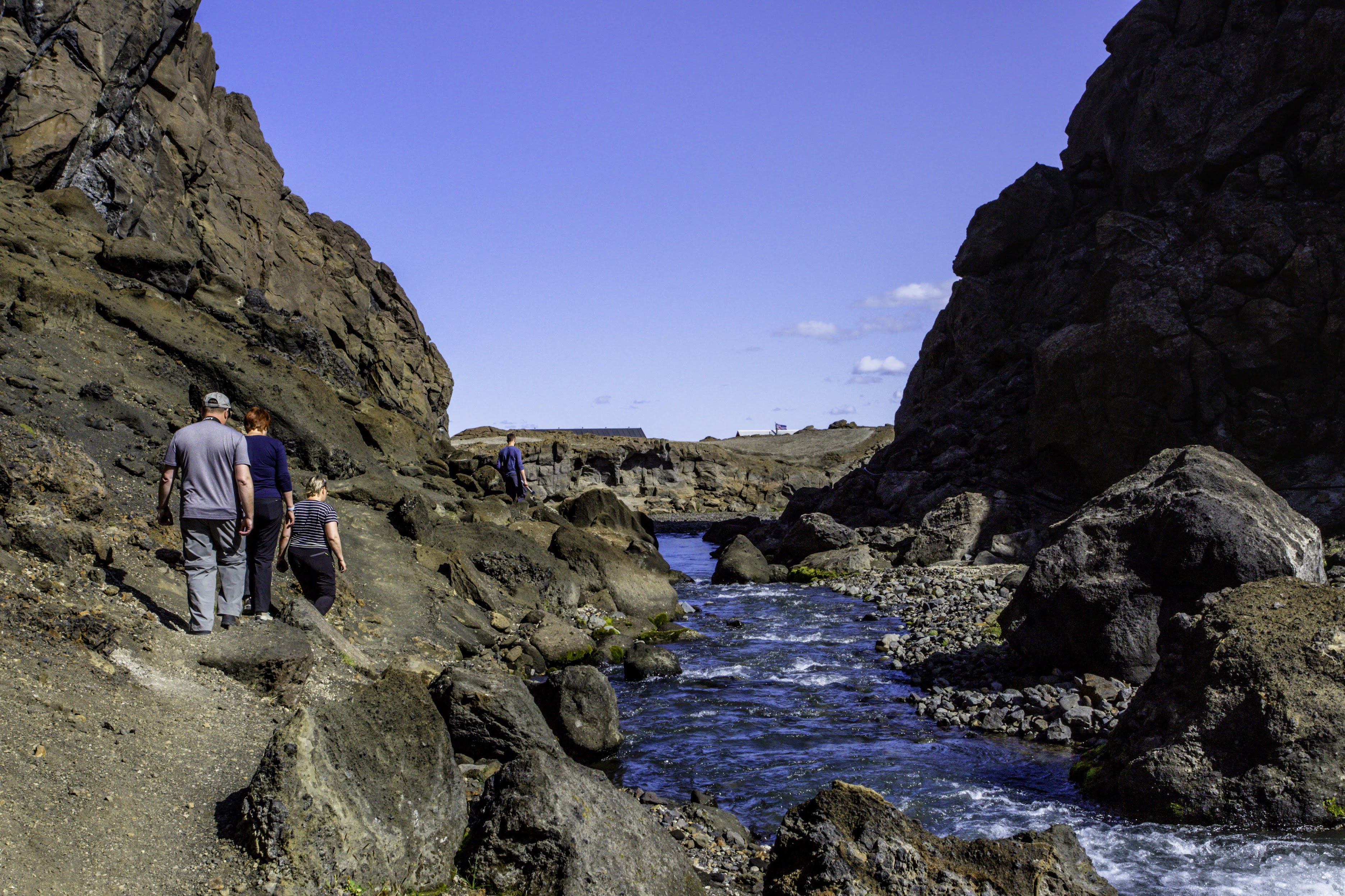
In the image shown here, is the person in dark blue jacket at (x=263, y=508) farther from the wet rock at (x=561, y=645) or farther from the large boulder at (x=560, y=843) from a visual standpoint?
the wet rock at (x=561, y=645)

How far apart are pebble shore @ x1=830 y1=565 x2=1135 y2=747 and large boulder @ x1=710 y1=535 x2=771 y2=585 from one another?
853 cm

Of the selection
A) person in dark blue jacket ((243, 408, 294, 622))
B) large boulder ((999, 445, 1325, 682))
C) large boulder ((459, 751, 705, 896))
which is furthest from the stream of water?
person in dark blue jacket ((243, 408, 294, 622))

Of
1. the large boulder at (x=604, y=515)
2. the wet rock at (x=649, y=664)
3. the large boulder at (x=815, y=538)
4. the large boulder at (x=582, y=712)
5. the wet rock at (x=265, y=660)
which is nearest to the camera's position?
the wet rock at (x=265, y=660)

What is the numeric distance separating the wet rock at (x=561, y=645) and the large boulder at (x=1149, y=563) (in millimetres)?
7768

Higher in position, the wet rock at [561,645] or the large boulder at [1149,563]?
the large boulder at [1149,563]

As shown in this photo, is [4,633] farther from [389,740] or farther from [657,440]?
[657,440]

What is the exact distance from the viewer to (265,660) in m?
9.05

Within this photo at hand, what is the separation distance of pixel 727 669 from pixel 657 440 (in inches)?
3237

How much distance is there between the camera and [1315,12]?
35844 millimetres

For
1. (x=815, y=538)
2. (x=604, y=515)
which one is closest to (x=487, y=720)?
(x=604, y=515)

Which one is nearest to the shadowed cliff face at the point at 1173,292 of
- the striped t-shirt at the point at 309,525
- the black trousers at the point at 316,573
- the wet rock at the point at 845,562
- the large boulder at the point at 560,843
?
the wet rock at the point at 845,562

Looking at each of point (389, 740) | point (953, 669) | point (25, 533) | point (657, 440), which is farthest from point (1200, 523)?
point (657, 440)

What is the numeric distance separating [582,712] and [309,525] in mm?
4460

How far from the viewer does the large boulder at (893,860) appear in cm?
675
